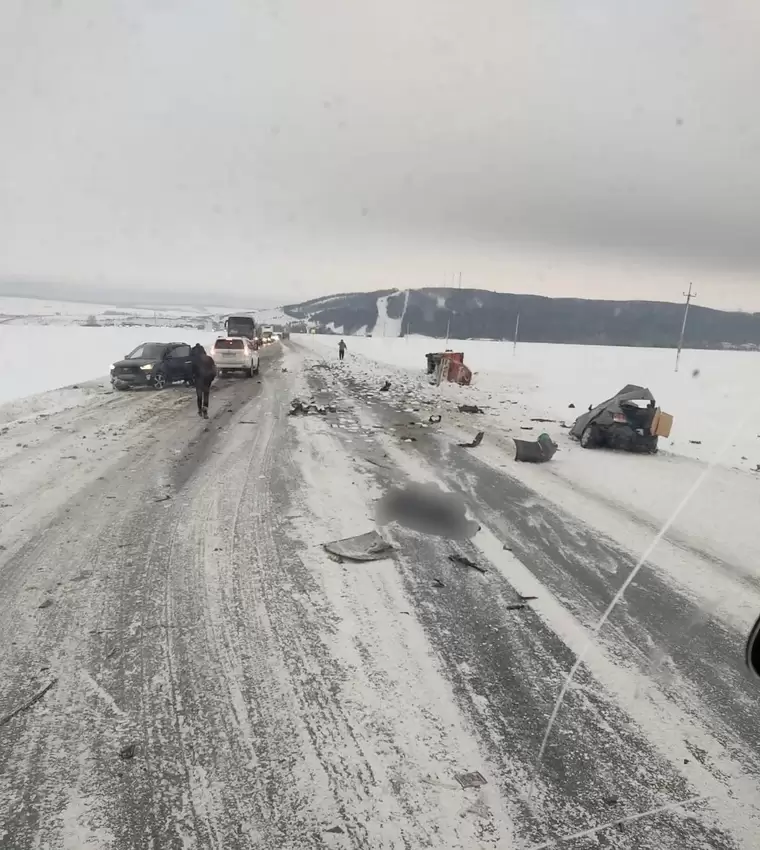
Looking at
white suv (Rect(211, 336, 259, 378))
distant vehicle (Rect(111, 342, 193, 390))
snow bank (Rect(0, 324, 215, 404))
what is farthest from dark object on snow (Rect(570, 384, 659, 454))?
white suv (Rect(211, 336, 259, 378))

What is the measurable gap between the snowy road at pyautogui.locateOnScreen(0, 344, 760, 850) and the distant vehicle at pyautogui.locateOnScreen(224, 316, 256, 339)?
3515cm

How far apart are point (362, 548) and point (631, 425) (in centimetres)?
687

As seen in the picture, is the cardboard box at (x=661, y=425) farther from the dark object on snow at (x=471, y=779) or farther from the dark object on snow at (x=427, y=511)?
the dark object on snow at (x=471, y=779)

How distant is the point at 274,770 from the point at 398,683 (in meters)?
0.90

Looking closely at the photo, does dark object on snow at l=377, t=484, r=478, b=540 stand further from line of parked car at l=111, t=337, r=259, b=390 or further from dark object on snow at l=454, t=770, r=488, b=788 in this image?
line of parked car at l=111, t=337, r=259, b=390

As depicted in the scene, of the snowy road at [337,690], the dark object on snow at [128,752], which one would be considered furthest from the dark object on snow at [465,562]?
the dark object on snow at [128,752]

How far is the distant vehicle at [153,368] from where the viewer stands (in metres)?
16.8

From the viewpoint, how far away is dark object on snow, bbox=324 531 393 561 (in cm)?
487

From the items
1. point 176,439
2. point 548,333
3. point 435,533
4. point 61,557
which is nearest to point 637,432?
point 435,533

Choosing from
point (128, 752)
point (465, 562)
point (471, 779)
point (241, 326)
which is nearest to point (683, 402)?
point (465, 562)

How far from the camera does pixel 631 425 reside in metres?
9.70

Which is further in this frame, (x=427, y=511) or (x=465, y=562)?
(x=427, y=511)

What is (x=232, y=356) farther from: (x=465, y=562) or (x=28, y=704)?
(x=28, y=704)

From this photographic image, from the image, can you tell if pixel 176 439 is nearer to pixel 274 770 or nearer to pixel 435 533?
pixel 435 533
